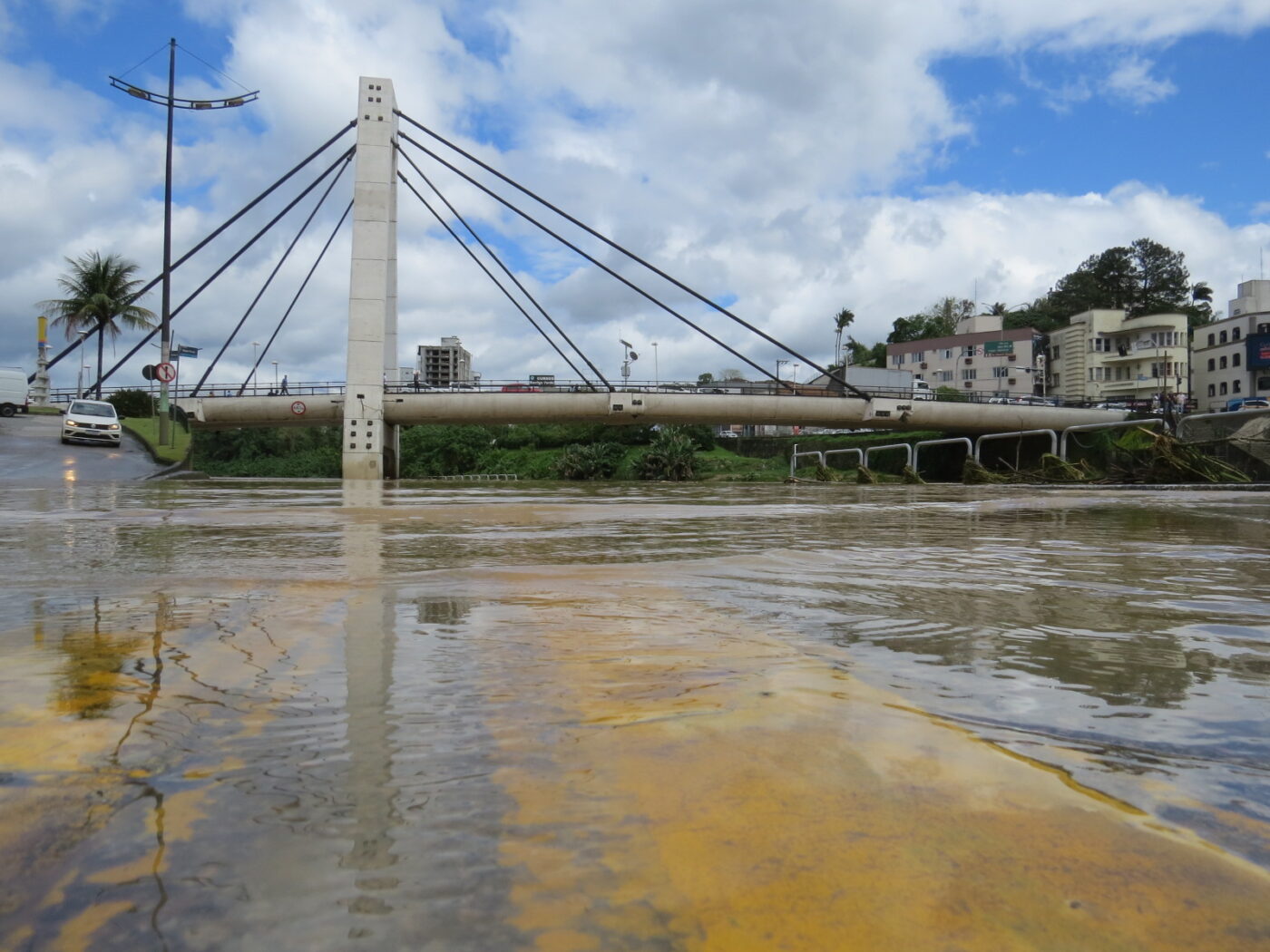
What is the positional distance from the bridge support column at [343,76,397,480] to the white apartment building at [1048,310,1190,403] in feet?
183

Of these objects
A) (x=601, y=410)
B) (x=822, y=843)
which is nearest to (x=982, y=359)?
(x=601, y=410)

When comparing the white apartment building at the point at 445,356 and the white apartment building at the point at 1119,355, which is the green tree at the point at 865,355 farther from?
the white apartment building at the point at 445,356

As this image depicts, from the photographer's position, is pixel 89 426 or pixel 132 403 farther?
pixel 132 403

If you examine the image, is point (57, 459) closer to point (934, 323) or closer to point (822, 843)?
point (822, 843)

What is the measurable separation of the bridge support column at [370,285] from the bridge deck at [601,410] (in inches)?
41.4

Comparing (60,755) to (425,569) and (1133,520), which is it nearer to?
(425,569)

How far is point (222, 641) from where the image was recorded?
2.21 metres

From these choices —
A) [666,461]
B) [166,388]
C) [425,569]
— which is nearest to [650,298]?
[666,461]

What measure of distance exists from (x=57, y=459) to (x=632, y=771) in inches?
A: 944

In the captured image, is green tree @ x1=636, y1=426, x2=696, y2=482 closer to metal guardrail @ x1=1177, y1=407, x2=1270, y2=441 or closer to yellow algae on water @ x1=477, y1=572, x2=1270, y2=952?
metal guardrail @ x1=1177, y1=407, x2=1270, y2=441

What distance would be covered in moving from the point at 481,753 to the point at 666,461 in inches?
2005

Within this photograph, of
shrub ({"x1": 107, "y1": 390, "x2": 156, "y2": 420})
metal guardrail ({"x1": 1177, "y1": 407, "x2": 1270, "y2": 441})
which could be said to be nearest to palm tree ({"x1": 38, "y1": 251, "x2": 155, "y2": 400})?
shrub ({"x1": 107, "y1": 390, "x2": 156, "y2": 420})

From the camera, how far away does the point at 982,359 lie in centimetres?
7844

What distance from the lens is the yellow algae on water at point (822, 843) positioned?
90 cm
